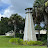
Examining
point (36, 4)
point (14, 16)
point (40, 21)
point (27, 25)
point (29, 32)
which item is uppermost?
point (36, 4)

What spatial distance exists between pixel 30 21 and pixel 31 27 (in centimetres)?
122

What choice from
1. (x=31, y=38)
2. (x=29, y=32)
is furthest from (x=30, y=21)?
(x=31, y=38)

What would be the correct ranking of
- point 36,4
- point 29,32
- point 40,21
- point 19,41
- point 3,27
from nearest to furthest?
point 19,41, point 29,32, point 36,4, point 40,21, point 3,27

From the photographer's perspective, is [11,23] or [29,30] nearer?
[29,30]

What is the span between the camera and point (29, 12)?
1842 centimetres

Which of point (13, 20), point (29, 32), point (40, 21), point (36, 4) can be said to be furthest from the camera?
point (13, 20)

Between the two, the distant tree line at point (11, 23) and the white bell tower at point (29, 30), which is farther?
the distant tree line at point (11, 23)

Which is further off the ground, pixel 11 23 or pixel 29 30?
pixel 11 23

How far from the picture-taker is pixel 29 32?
17859 mm

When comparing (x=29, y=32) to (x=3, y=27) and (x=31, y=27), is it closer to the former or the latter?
(x=31, y=27)

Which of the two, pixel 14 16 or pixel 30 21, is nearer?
pixel 30 21

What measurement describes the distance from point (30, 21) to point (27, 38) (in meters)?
3.39

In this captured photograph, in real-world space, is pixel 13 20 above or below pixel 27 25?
above

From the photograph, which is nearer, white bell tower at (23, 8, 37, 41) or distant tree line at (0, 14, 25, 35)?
white bell tower at (23, 8, 37, 41)
